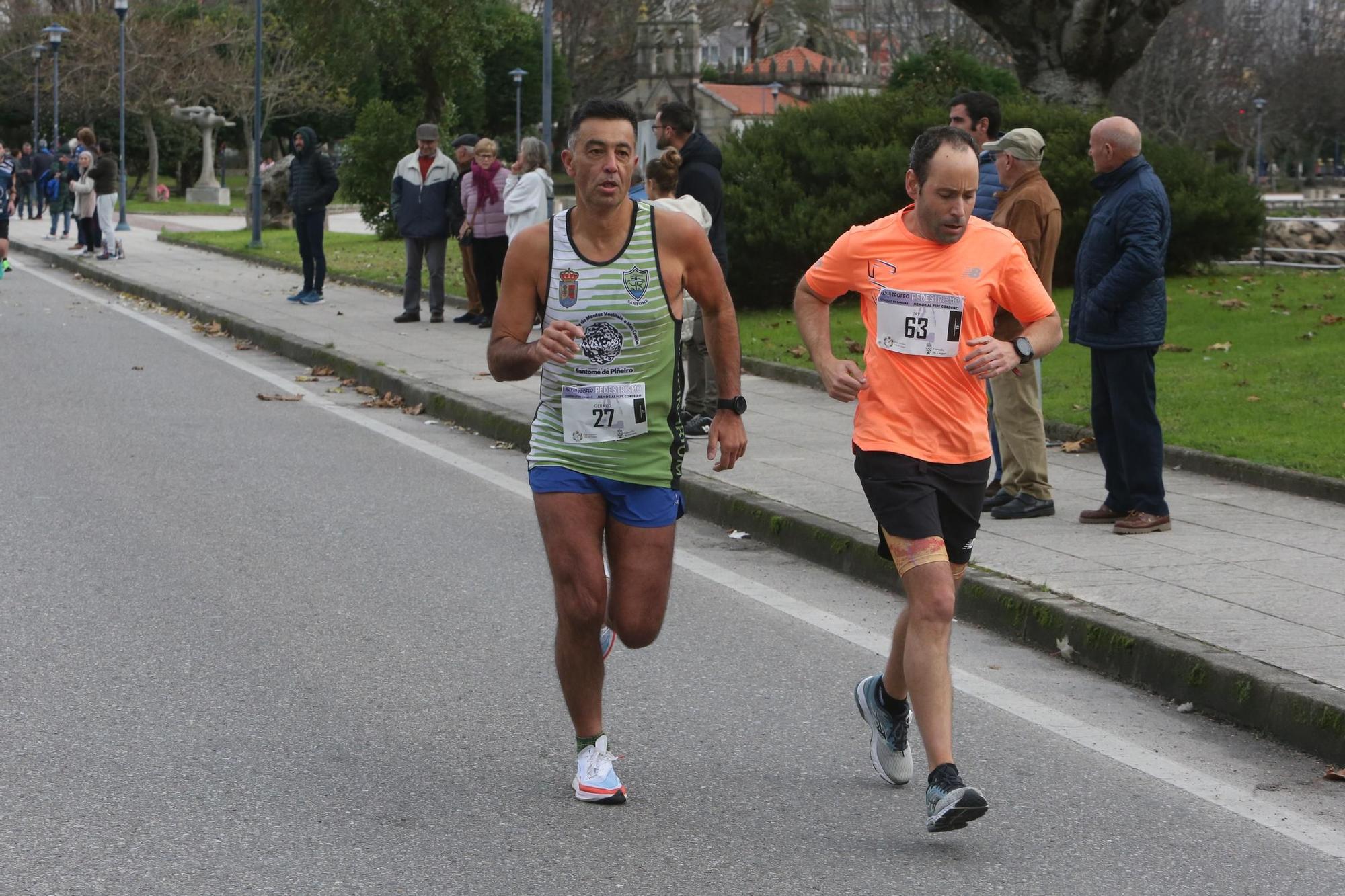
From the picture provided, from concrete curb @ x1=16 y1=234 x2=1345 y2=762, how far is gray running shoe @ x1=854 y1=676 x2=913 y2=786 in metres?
1.22

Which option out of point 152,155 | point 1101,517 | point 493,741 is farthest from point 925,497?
point 152,155

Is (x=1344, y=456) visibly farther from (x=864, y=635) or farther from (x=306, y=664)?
(x=306, y=664)

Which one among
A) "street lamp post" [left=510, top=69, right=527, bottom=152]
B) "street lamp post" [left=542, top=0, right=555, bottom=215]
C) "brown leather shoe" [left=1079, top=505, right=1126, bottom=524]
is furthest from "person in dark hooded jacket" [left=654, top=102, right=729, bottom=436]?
"street lamp post" [left=510, top=69, right=527, bottom=152]

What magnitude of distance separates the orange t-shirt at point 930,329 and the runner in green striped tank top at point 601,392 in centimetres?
50

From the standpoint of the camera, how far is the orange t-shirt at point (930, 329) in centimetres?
506

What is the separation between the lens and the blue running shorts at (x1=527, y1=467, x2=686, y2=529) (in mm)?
5031

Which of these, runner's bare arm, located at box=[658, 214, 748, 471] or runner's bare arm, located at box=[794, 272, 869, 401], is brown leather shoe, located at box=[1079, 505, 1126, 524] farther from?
runner's bare arm, located at box=[658, 214, 748, 471]

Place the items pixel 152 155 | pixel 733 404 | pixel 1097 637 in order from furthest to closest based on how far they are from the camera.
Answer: pixel 152 155
pixel 1097 637
pixel 733 404

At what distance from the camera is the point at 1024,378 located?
8.89 metres

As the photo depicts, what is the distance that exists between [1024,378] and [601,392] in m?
4.30

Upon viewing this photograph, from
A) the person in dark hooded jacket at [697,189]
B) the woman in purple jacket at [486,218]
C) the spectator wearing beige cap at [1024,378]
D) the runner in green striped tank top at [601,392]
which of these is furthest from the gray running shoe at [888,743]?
the woman in purple jacket at [486,218]

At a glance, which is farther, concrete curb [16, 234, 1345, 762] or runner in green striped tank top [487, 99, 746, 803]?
concrete curb [16, 234, 1345, 762]

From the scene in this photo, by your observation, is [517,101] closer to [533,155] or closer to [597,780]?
[533,155]

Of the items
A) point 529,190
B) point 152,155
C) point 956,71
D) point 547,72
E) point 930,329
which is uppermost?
point 956,71
